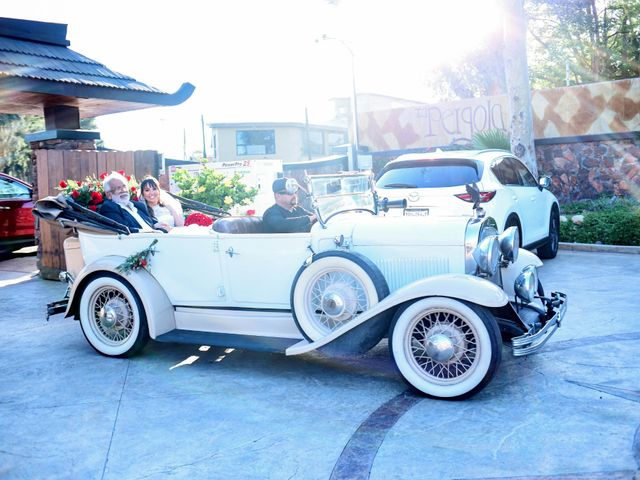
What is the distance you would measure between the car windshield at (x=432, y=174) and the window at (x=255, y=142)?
3134 centimetres

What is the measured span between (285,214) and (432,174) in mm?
3195

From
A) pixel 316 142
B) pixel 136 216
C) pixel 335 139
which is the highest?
pixel 335 139

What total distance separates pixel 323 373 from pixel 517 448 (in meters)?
1.83

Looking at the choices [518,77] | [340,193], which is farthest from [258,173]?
[340,193]

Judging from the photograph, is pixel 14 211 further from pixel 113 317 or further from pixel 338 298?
pixel 338 298

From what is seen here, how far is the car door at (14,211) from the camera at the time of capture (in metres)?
11.7

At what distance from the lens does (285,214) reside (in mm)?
5543

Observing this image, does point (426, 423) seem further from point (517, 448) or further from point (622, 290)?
point (622, 290)

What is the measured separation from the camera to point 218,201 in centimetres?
941

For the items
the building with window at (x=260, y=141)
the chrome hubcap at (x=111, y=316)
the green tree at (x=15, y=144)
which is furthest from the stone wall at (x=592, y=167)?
the green tree at (x=15, y=144)

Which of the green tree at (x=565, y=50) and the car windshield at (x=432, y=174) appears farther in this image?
the green tree at (x=565, y=50)

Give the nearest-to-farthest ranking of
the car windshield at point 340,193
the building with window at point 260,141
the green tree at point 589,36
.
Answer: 1. the car windshield at point 340,193
2. the green tree at point 589,36
3. the building with window at point 260,141

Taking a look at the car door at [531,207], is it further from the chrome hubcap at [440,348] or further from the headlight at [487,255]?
the chrome hubcap at [440,348]

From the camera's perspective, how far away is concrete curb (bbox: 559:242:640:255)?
10.1m
